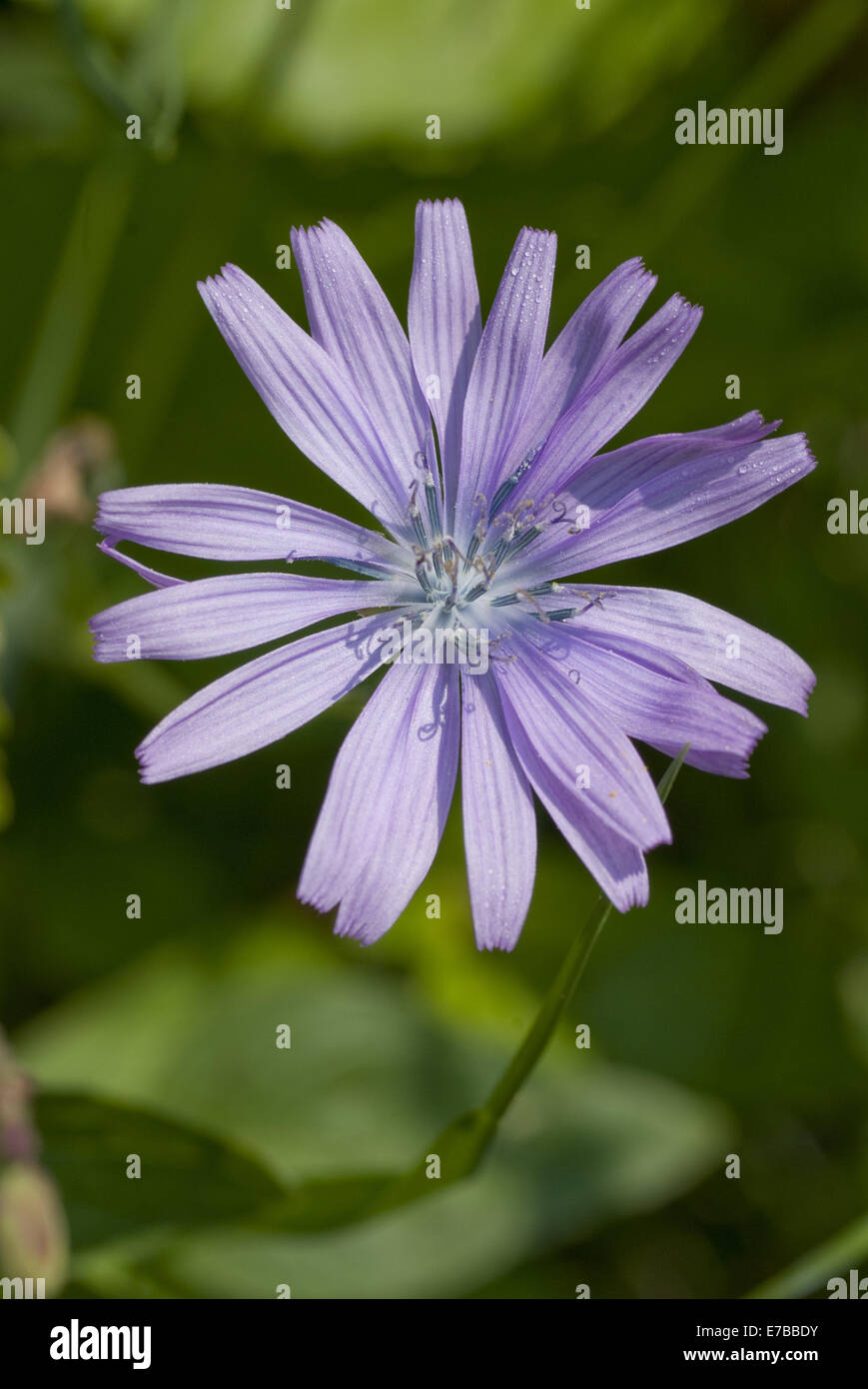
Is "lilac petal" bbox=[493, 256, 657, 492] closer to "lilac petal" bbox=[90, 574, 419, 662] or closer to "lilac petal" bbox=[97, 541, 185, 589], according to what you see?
"lilac petal" bbox=[90, 574, 419, 662]

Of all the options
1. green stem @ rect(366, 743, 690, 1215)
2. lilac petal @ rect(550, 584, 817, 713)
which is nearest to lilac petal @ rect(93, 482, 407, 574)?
lilac petal @ rect(550, 584, 817, 713)

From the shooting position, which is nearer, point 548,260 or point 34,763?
point 548,260

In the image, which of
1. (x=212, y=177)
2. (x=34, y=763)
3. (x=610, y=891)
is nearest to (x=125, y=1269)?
(x=34, y=763)

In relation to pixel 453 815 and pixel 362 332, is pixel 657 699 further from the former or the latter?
pixel 453 815

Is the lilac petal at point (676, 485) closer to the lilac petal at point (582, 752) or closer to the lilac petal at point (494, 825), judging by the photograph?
the lilac petal at point (582, 752)

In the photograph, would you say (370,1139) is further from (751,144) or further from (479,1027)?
(751,144)
